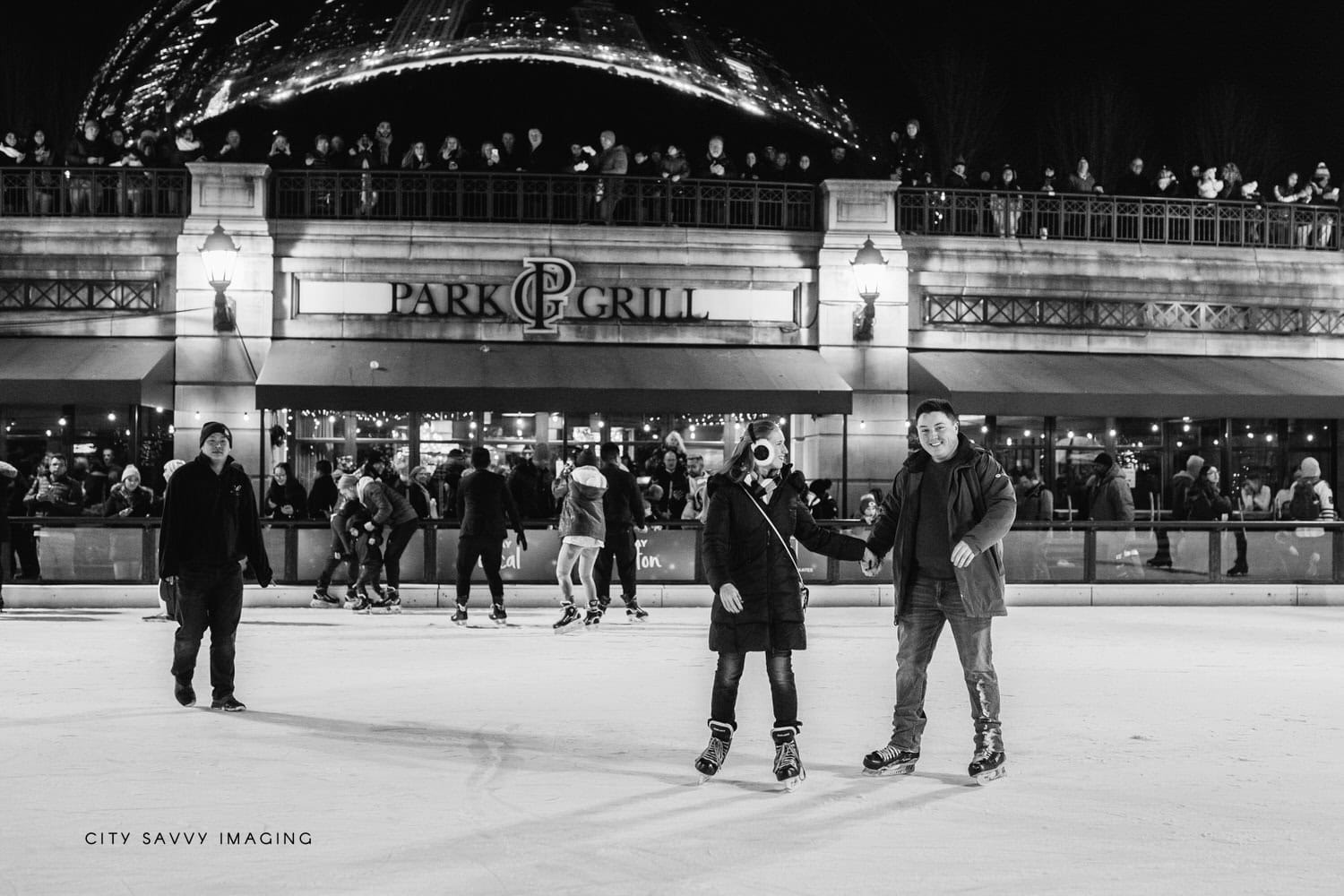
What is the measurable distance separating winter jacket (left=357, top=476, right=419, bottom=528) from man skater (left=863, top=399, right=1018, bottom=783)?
9784mm

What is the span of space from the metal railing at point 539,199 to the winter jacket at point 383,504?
795 cm

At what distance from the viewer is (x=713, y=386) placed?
22094mm

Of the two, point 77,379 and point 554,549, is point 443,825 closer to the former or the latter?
point 554,549

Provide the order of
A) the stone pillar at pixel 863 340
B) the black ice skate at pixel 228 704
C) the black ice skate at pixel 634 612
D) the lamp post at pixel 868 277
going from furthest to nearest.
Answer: the stone pillar at pixel 863 340 < the lamp post at pixel 868 277 < the black ice skate at pixel 634 612 < the black ice skate at pixel 228 704

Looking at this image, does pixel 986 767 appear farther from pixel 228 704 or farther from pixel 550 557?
pixel 550 557

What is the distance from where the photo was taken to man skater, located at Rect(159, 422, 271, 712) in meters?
9.12

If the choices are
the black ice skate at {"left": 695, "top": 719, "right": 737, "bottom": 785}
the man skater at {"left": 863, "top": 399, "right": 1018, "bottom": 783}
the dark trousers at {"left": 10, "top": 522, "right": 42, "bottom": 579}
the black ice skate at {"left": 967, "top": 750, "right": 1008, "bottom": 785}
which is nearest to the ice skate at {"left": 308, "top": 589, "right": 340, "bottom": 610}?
the dark trousers at {"left": 10, "top": 522, "right": 42, "bottom": 579}

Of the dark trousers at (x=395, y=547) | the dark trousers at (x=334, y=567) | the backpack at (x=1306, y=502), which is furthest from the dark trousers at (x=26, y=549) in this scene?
the backpack at (x=1306, y=502)

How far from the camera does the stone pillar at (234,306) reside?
22.3m

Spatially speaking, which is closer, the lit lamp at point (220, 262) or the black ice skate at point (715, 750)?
the black ice skate at point (715, 750)

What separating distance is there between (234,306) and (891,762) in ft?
57.5

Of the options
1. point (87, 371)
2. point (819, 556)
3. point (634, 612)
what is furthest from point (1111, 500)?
point (87, 371)

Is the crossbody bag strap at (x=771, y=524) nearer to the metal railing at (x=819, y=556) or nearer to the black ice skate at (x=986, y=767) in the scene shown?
the black ice skate at (x=986, y=767)

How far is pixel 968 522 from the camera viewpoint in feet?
23.5
